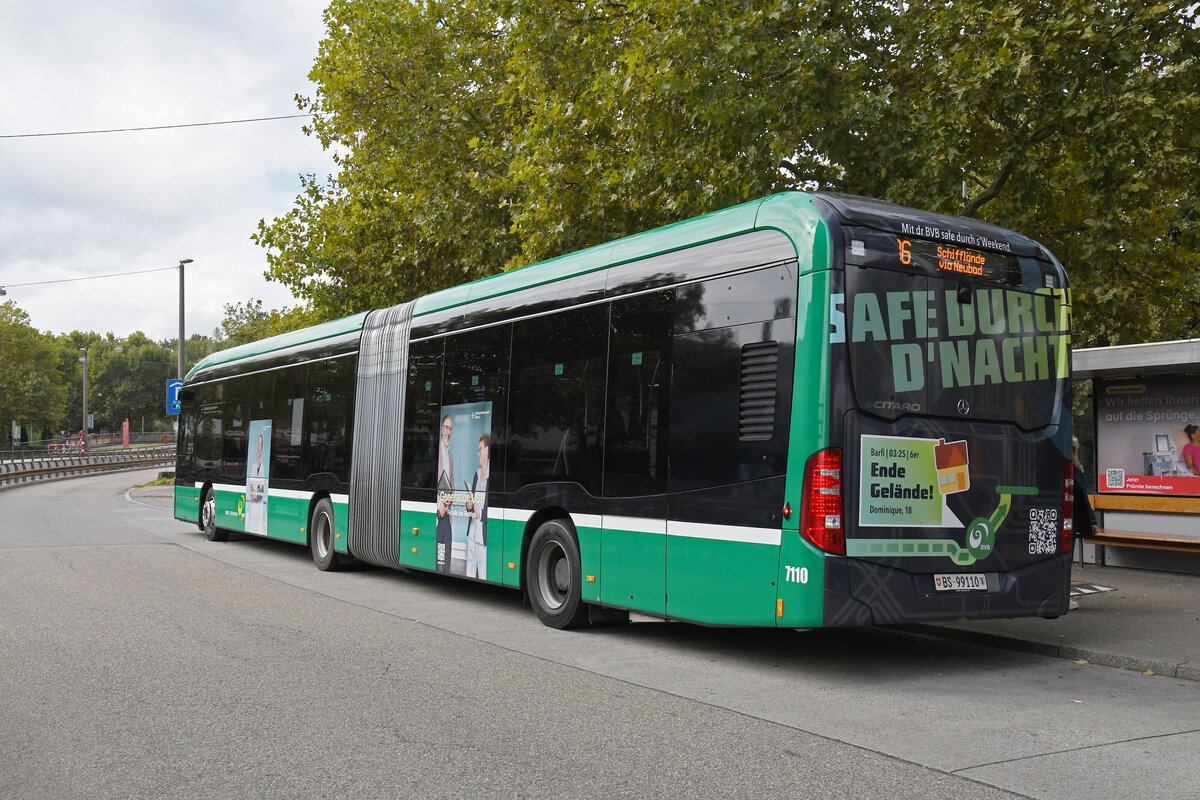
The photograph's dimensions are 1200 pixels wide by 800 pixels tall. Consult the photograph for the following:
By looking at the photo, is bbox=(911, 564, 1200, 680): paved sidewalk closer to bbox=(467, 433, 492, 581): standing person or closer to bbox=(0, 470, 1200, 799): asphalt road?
bbox=(0, 470, 1200, 799): asphalt road

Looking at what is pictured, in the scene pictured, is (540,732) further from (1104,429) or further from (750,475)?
(1104,429)

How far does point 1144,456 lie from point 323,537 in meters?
10.7

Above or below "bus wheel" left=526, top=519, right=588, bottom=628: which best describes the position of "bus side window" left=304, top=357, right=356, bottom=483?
above

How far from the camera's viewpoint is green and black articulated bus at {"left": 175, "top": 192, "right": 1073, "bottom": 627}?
24.1 feet

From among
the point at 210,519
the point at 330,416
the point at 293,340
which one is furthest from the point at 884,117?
the point at 210,519

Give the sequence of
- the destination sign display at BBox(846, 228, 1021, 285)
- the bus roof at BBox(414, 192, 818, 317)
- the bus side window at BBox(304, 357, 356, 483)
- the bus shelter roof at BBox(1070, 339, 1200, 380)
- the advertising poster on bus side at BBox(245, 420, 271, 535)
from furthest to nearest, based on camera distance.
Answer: the advertising poster on bus side at BBox(245, 420, 271, 535) → the bus side window at BBox(304, 357, 356, 483) → the bus shelter roof at BBox(1070, 339, 1200, 380) → the bus roof at BBox(414, 192, 818, 317) → the destination sign display at BBox(846, 228, 1021, 285)

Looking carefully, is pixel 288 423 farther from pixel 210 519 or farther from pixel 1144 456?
pixel 1144 456

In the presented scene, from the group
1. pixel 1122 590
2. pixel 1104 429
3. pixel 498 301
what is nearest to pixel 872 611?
pixel 498 301

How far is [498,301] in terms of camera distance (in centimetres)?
1120

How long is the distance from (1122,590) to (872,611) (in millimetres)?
6183

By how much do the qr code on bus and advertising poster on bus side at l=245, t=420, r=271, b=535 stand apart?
11.9 metres

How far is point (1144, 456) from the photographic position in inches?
547

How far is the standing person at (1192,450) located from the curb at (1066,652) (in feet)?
19.1

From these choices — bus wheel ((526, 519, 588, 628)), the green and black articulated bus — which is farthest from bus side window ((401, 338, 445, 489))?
bus wheel ((526, 519, 588, 628))
